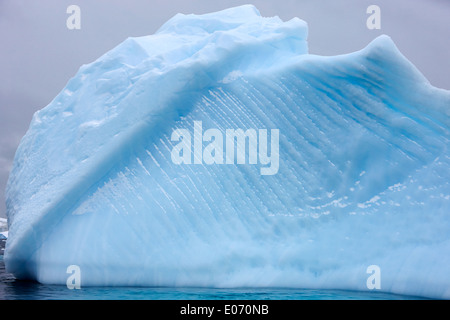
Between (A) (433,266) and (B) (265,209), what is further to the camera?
(B) (265,209)

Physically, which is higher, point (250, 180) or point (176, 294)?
point (250, 180)

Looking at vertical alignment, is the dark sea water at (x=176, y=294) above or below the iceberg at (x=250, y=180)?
below

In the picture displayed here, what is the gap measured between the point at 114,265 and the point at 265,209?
2234 mm

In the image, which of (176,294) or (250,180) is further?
(250,180)

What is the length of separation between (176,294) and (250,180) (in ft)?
6.51

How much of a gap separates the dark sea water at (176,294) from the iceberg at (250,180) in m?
0.26

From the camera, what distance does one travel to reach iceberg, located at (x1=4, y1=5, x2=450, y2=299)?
628cm

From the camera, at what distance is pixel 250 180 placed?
22.1 ft

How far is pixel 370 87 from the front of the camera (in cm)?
654

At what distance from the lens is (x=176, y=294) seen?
561 cm

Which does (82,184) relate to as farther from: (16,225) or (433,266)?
(433,266)

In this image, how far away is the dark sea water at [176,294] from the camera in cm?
531

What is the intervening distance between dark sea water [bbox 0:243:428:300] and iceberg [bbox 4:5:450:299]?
0.85 feet
